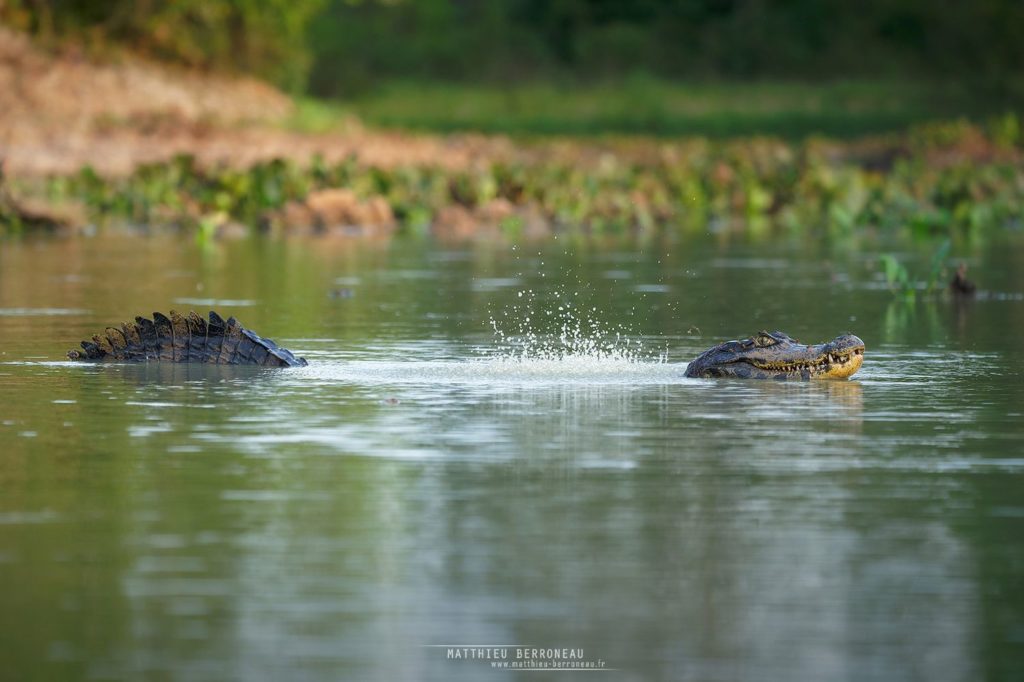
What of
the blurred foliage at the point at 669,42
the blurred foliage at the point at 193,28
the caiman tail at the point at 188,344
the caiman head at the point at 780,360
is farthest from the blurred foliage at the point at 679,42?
the caiman head at the point at 780,360

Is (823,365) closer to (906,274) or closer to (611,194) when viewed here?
(906,274)

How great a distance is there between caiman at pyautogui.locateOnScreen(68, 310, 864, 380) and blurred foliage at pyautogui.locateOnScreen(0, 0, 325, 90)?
1319 inches

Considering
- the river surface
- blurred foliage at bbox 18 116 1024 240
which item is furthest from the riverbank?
the river surface

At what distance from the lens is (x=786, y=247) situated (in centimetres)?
3009

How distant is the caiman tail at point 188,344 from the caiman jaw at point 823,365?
289 cm

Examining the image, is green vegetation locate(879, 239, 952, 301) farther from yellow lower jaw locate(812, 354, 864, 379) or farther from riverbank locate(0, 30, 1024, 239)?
riverbank locate(0, 30, 1024, 239)

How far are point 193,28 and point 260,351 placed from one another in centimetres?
3980

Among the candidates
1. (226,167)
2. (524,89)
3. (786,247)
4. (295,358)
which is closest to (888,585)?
(295,358)

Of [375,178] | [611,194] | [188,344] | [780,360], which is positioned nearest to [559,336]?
[188,344]

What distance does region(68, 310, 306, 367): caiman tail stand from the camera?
13969 mm

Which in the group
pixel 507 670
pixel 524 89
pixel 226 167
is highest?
pixel 524 89

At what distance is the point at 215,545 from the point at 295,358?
632cm

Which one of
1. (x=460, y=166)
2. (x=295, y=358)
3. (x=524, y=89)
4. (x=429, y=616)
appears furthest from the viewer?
(x=524, y=89)

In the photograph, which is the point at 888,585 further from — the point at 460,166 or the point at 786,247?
the point at 460,166
